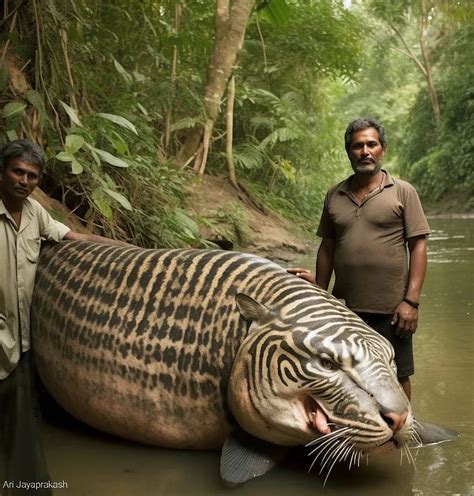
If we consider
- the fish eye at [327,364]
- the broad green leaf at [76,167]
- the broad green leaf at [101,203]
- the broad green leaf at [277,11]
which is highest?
the broad green leaf at [277,11]

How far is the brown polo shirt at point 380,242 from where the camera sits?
A: 3.93 meters

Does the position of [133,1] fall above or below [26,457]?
above

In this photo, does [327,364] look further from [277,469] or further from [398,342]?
[398,342]

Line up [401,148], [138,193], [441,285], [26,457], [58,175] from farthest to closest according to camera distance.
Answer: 1. [401,148]
2. [441,285]
3. [138,193]
4. [58,175]
5. [26,457]

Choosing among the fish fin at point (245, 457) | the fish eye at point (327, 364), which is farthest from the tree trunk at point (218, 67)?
the fish eye at point (327, 364)

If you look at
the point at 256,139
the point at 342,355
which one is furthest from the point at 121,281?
the point at 256,139

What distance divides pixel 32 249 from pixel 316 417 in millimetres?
2100

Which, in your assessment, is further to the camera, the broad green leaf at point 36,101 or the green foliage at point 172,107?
the green foliage at point 172,107

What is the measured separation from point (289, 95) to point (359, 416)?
13775 millimetres

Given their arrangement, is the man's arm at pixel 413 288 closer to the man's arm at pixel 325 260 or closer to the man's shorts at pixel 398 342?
the man's shorts at pixel 398 342

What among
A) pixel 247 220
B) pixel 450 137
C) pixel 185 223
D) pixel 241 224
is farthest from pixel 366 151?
pixel 450 137

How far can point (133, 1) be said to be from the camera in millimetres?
8656

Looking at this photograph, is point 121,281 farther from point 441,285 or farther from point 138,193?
point 441,285

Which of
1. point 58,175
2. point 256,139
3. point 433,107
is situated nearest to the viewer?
point 58,175
